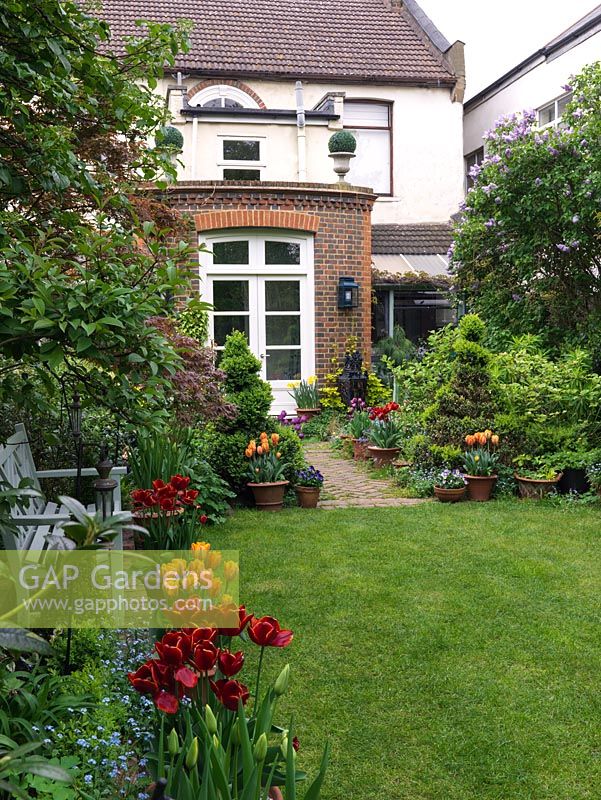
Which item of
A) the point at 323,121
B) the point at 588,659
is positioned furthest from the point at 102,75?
the point at 323,121

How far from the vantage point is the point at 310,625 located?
4.86 m

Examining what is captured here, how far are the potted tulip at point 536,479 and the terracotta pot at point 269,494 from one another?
2565mm

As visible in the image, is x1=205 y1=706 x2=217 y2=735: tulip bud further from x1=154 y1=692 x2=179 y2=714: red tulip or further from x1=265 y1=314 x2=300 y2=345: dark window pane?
x1=265 y1=314 x2=300 y2=345: dark window pane

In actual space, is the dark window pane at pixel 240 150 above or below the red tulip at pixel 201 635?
above

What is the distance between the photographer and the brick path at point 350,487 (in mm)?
8555

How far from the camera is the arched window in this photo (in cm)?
1789

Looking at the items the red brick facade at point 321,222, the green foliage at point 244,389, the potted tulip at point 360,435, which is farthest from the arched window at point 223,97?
the green foliage at point 244,389

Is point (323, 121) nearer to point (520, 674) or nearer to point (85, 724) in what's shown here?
point (520, 674)

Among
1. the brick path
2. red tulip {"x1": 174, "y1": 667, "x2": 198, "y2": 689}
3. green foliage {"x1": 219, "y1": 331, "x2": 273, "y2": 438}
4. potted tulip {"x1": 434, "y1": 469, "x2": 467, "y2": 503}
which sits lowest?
the brick path

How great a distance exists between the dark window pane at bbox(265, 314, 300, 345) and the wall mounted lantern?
0.88 metres

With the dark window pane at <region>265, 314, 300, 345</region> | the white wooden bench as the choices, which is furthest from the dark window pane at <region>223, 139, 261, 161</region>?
the white wooden bench

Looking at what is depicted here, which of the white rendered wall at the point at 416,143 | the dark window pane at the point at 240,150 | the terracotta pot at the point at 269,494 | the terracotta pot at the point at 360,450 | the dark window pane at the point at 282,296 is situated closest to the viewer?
the terracotta pot at the point at 269,494

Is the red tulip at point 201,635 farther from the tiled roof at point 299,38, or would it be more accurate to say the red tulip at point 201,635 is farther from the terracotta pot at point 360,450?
the tiled roof at point 299,38

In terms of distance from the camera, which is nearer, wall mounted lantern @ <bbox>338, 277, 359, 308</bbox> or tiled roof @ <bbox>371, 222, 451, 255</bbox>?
wall mounted lantern @ <bbox>338, 277, 359, 308</bbox>
